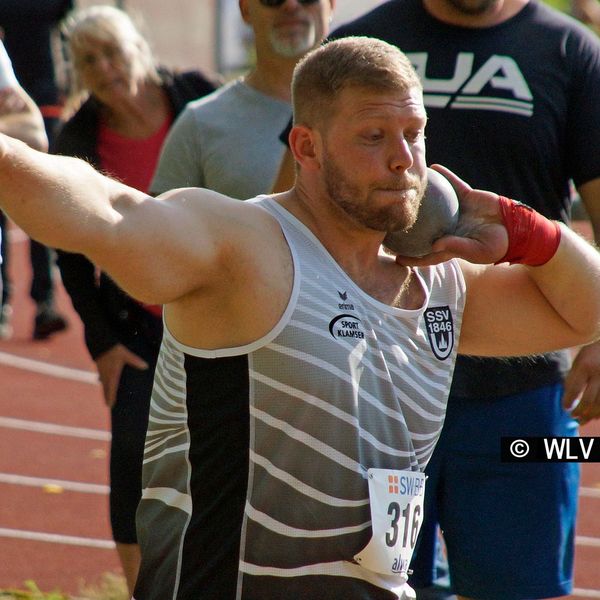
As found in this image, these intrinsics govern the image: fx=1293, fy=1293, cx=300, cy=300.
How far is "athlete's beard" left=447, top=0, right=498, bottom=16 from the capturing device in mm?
4125

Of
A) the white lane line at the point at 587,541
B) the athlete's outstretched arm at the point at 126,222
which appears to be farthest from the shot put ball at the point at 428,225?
the white lane line at the point at 587,541

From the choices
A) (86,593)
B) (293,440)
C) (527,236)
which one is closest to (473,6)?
(527,236)

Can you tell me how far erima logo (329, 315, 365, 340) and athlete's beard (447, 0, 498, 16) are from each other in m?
1.58

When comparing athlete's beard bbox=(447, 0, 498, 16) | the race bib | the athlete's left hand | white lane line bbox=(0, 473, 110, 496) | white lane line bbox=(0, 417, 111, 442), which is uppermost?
athlete's beard bbox=(447, 0, 498, 16)

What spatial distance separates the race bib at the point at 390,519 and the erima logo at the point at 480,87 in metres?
1.49

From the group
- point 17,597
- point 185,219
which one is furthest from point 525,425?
point 17,597

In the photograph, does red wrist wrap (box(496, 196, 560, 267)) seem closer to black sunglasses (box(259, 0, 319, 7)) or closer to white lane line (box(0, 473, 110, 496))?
black sunglasses (box(259, 0, 319, 7))

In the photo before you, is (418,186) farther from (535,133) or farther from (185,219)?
(535,133)

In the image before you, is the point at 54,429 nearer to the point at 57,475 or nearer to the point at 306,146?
the point at 57,475

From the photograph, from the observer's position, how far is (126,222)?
2.61 meters

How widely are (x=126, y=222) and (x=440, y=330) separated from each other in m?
0.93

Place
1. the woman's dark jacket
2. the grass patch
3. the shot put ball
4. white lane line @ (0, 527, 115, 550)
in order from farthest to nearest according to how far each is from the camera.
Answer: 1. white lane line @ (0, 527, 115, 550)
2. the grass patch
3. the woman's dark jacket
4. the shot put ball
